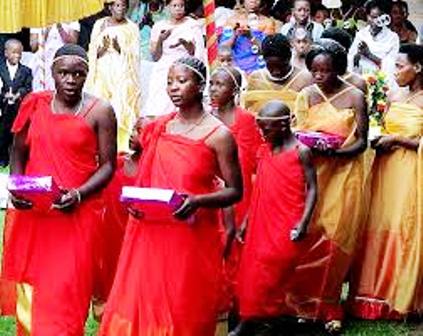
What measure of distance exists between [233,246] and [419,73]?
183 cm

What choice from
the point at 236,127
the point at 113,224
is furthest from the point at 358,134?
the point at 113,224

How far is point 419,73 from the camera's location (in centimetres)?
799

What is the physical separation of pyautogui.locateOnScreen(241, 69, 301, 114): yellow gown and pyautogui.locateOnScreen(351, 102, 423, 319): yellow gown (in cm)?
77

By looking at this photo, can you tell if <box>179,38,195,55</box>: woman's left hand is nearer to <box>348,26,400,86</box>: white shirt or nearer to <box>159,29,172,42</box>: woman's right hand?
<box>159,29,172,42</box>: woman's right hand

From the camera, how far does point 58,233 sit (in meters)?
6.32

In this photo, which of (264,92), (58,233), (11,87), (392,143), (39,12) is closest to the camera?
(58,233)

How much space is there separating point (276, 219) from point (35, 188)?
204 centimetres

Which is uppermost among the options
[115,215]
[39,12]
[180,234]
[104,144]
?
[39,12]

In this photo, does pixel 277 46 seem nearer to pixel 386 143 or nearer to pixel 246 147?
pixel 246 147

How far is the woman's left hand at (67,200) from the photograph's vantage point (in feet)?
20.1

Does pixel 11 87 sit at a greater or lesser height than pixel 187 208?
lesser

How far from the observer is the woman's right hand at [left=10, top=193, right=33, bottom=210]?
6.21 metres

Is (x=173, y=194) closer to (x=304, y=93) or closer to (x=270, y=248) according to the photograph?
(x=270, y=248)

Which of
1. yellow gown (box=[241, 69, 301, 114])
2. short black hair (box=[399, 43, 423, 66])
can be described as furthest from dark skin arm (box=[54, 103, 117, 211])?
short black hair (box=[399, 43, 423, 66])
